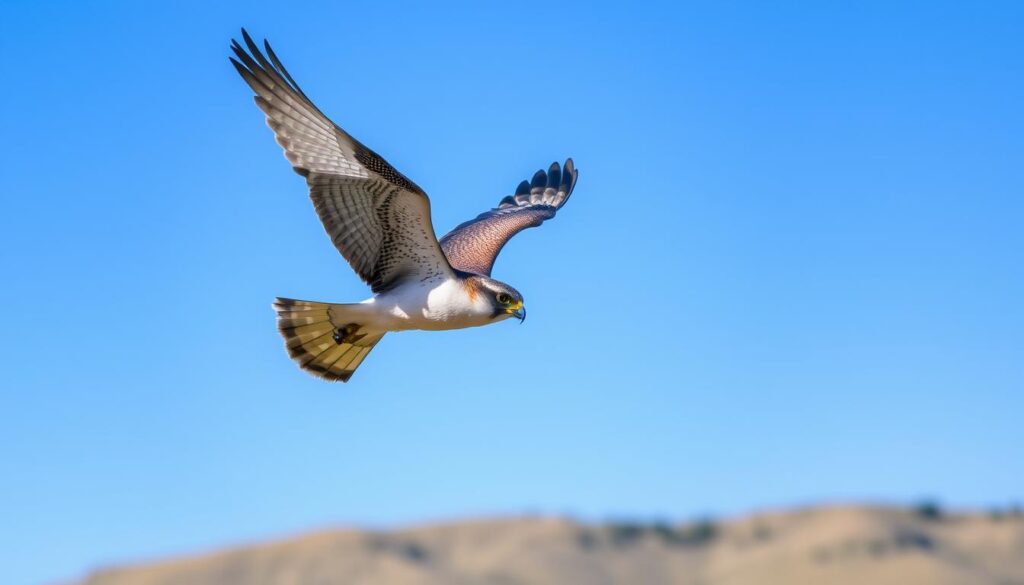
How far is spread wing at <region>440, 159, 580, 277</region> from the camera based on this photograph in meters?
14.8

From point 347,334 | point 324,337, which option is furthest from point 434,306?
point 324,337

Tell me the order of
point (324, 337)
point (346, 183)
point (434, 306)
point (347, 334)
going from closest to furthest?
1. point (346, 183)
2. point (434, 306)
3. point (347, 334)
4. point (324, 337)

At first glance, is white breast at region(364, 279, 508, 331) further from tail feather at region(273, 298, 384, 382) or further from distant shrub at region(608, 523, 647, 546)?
Answer: distant shrub at region(608, 523, 647, 546)

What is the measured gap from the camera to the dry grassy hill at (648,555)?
288 ft

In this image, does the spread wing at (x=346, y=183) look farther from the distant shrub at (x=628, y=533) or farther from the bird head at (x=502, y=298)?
the distant shrub at (x=628, y=533)

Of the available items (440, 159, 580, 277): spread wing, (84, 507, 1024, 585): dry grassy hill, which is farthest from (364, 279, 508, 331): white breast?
(84, 507, 1024, 585): dry grassy hill

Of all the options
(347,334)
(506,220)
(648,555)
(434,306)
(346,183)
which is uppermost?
(648,555)

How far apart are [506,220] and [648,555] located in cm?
7939

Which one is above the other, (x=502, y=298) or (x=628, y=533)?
(x=628, y=533)

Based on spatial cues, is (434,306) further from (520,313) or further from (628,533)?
(628,533)

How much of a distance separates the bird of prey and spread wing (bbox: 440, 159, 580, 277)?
83 cm

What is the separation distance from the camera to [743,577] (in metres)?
89.1

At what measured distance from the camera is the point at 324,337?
1355 cm

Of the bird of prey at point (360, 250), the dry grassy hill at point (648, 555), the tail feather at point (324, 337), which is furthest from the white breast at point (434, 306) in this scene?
the dry grassy hill at point (648, 555)
